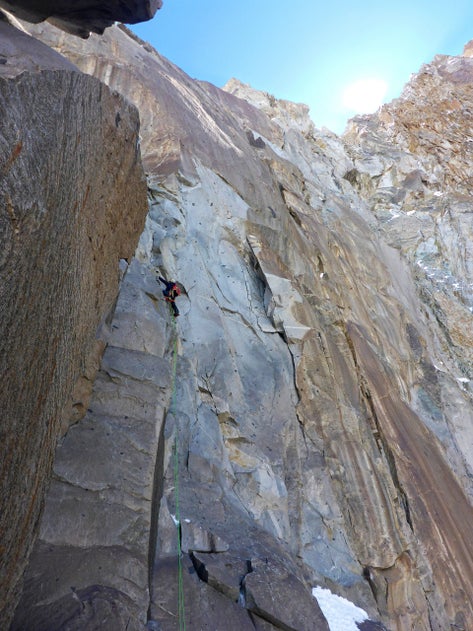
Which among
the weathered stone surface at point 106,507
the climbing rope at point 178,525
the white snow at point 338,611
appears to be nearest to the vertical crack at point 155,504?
the weathered stone surface at point 106,507

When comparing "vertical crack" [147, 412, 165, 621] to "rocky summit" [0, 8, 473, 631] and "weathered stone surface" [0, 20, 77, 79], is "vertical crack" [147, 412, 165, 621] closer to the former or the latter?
"rocky summit" [0, 8, 473, 631]

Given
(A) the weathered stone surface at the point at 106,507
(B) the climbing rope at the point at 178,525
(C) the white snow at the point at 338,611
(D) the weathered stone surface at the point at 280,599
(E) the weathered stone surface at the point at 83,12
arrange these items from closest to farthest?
(A) the weathered stone surface at the point at 106,507, (E) the weathered stone surface at the point at 83,12, (B) the climbing rope at the point at 178,525, (D) the weathered stone surface at the point at 280,599, (C) the white snow at the point at 338,611

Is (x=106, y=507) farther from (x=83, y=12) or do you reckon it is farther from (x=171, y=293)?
(x=83, y=12)

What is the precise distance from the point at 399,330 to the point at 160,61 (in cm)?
1253

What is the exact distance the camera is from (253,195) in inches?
573

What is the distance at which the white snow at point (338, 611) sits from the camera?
6.76 metres

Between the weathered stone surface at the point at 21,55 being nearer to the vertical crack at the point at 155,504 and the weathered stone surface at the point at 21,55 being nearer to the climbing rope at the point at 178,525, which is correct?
the vertical crack at the point at 155,504

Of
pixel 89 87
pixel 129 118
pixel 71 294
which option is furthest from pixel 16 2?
pixel 71 294

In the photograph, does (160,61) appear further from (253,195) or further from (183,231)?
(183,231)

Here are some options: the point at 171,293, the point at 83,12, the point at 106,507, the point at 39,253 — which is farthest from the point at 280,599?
the point at 83,12

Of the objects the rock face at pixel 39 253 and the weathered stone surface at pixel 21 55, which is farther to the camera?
the weathered stone surface at pixel 21 55

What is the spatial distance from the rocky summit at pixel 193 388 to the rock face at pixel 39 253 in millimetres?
25

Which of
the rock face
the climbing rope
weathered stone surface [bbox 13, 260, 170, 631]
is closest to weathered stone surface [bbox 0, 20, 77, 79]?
the rock face

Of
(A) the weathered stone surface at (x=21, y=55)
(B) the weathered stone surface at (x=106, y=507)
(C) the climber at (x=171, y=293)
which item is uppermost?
(C) the climber at (x=171, y=293)
